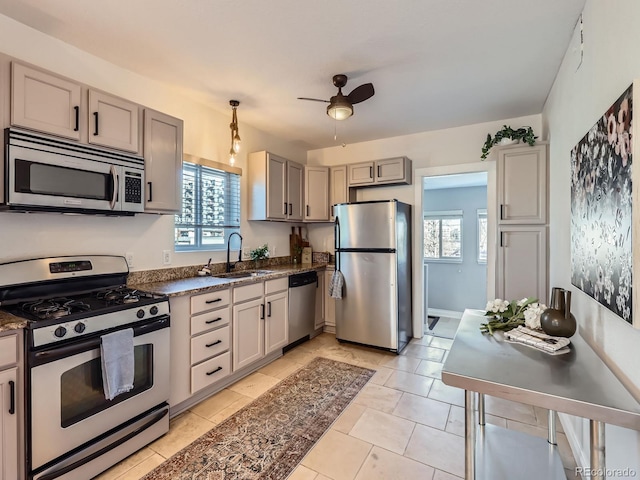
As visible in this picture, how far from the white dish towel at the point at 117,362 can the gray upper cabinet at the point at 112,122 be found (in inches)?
49.7

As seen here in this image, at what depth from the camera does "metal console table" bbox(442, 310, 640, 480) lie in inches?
41.3

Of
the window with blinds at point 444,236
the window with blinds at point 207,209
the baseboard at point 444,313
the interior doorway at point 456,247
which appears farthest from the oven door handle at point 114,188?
the window with blinds at point 444,236

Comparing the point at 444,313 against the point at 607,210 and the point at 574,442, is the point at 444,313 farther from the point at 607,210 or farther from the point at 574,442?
the point at 607,210

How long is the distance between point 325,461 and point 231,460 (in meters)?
0.57

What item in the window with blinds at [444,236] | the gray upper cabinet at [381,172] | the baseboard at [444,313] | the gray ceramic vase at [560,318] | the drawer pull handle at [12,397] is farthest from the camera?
the window with blinds at [444,236]

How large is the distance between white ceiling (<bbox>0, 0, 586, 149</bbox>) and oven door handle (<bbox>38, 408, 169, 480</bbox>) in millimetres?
2536

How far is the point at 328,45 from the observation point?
7.07 ft

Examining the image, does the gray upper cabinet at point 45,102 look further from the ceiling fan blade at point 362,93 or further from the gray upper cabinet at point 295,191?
the gray upper cabinet at point 295,191

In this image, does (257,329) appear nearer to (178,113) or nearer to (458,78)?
(178,113)

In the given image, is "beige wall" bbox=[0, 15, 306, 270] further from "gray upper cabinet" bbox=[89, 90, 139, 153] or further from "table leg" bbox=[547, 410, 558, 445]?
"table leg" bbox=[547, 410, 558, 445]

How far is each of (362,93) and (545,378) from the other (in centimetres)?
218

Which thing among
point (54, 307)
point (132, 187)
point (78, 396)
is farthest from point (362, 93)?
point (78, 396)

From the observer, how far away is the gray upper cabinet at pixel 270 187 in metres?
3.61

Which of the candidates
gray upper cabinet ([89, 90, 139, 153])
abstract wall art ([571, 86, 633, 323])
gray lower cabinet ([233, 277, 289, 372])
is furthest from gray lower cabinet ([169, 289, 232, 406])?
abstract wall art ([571, 86, 633, 323])
